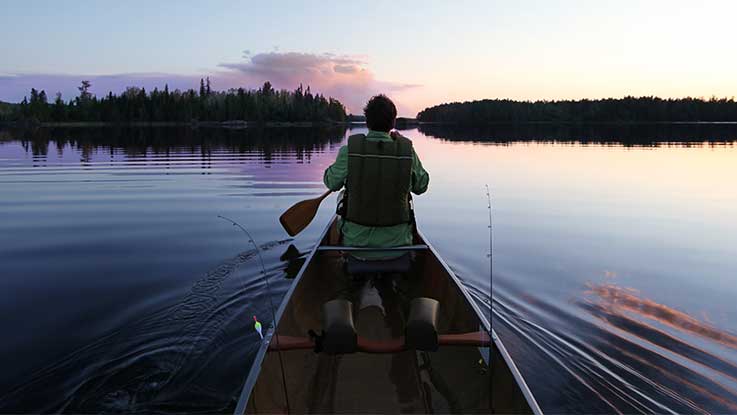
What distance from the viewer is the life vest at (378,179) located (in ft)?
15.2

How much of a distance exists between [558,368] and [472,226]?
688cm

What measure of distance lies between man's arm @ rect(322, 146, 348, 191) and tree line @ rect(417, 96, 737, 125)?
165687mm

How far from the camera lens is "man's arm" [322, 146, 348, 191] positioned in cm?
480

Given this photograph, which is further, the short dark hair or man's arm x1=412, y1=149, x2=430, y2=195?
man's arm x1=412, y1=149, x2=430, y2=195

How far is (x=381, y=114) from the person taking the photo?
4.61 meters

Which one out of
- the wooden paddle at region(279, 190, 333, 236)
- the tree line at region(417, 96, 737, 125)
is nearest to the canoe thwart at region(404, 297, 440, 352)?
the wooden paddle at region(279, 190, 333, 236)

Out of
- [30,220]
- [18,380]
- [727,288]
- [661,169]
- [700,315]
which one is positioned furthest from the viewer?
[661,169]

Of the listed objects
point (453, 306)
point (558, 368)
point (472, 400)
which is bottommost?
point (558, 368)

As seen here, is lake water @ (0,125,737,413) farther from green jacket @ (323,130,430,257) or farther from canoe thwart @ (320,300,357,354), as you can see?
green jacket @ (323,130,430,257)

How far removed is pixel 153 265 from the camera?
26.4 ft

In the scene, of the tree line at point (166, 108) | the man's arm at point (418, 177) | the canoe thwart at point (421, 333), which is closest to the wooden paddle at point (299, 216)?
the man's arm at point (418, 177)

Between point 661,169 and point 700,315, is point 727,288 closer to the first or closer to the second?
point 700,315

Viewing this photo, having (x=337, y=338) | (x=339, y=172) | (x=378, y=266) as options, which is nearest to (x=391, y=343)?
(x=337, y=338)

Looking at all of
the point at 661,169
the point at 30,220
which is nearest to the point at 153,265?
the point at 30,220
